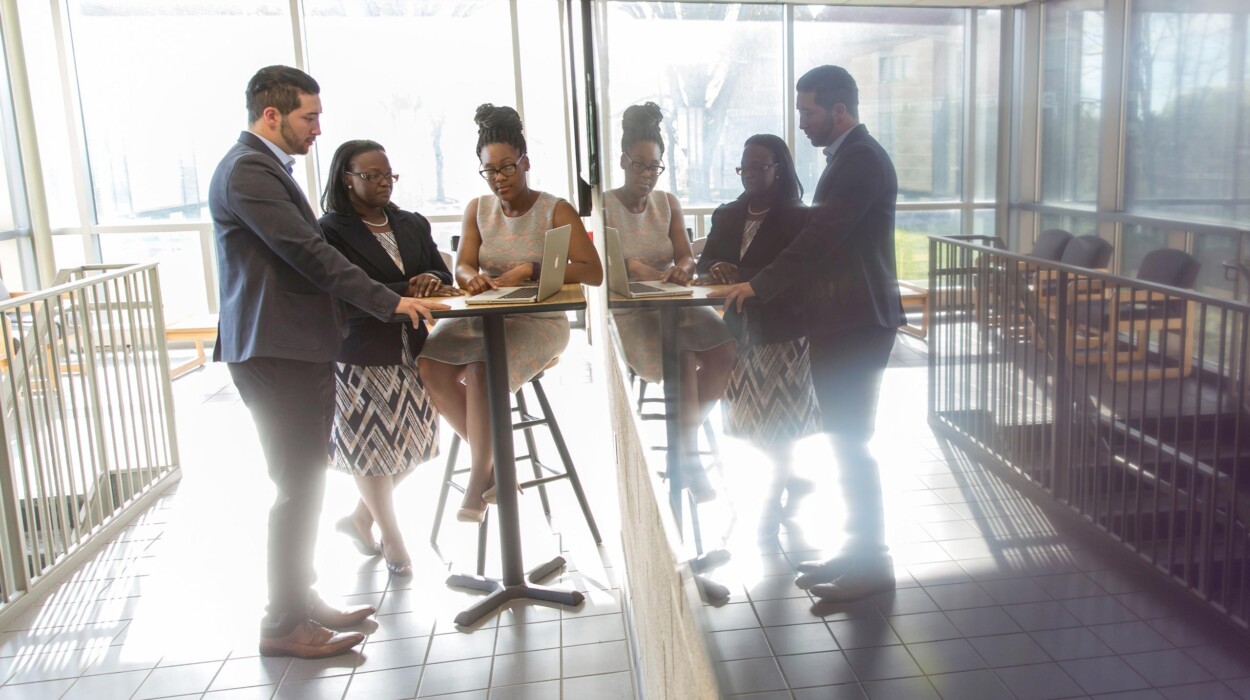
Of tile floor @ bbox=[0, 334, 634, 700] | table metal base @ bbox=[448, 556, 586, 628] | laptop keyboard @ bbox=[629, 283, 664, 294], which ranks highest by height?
laptop keyboard @ bbox=[629, 283, 664, 294]

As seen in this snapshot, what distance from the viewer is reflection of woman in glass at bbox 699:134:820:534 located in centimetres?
45

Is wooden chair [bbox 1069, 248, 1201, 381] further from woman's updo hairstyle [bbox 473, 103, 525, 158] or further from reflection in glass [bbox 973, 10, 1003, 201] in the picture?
woman's updo hairstyle [bbox 473, 103, 525, 158]

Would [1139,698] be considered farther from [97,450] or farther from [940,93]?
[97,450]

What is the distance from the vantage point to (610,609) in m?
2.82

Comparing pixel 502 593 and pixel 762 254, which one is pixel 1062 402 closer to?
pixel 762 254

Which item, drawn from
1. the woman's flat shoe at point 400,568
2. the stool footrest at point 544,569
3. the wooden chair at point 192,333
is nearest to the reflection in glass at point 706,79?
the stool footrest at point 544,569

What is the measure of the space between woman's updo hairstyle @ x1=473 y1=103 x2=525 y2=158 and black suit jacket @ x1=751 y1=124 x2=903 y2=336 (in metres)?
2.49

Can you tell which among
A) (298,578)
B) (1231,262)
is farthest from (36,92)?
(1231,262)

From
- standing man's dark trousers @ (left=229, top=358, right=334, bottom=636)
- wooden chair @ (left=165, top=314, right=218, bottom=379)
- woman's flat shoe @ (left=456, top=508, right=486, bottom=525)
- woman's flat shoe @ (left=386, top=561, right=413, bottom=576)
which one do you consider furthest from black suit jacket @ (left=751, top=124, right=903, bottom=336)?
wooden chair @ (left=165, top=314, right=218, bottom=379)

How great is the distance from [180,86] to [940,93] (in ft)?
27.0

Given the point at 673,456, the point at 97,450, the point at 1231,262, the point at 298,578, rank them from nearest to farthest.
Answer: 1. the point at 1231,262
2. the point at 673,456
3. the point at 298,578
4. the point at 97,450

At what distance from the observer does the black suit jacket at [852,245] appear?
378mm

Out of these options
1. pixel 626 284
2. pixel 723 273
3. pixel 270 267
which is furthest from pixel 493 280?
pixel 723 273

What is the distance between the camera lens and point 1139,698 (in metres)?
0.29
